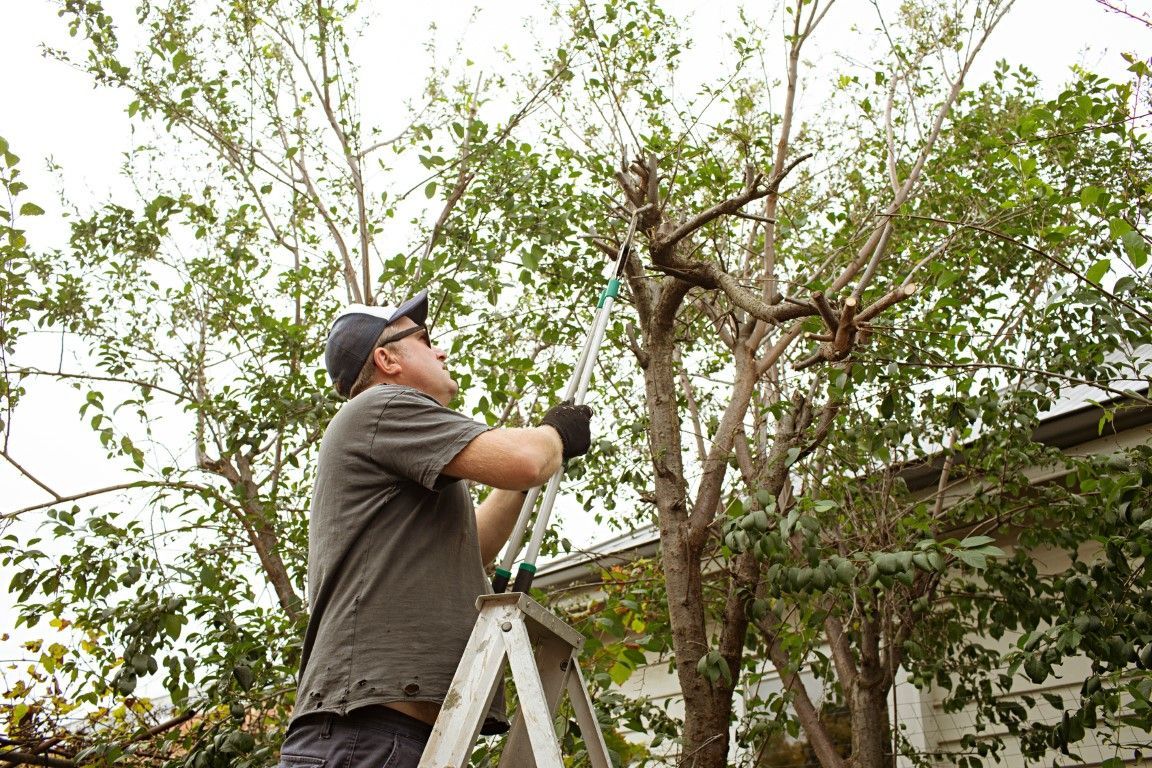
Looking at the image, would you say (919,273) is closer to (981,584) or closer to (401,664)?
(981,584)

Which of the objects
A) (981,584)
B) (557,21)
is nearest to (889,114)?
(557,21)

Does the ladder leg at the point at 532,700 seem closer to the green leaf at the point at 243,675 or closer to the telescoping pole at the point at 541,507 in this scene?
the telescoping pole at the point at 541,507

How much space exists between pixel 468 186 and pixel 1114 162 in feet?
11.2

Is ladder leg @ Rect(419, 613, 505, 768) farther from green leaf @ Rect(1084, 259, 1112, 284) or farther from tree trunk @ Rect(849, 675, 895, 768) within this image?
tree trunk @ Rect(849, 675, 895, 768)

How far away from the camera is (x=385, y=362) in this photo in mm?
2537

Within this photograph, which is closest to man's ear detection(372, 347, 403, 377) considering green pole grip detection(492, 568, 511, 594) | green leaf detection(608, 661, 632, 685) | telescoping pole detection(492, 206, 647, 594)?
telescoping pole detection(492, 206, 647, 594)

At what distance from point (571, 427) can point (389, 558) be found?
51 centimetres

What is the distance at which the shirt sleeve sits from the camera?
82.4 inches

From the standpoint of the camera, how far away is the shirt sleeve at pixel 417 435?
2.09 m

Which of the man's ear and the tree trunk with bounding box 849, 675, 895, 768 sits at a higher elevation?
the man's ear

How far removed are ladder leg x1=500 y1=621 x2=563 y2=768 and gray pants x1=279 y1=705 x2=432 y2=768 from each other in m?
0.25

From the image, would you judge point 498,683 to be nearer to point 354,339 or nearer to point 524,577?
point 524,577

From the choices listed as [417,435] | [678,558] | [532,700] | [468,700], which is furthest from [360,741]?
[678,558]

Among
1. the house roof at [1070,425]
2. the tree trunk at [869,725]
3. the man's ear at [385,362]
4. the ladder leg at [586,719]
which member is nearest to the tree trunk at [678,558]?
the house roof at [1070,425]
